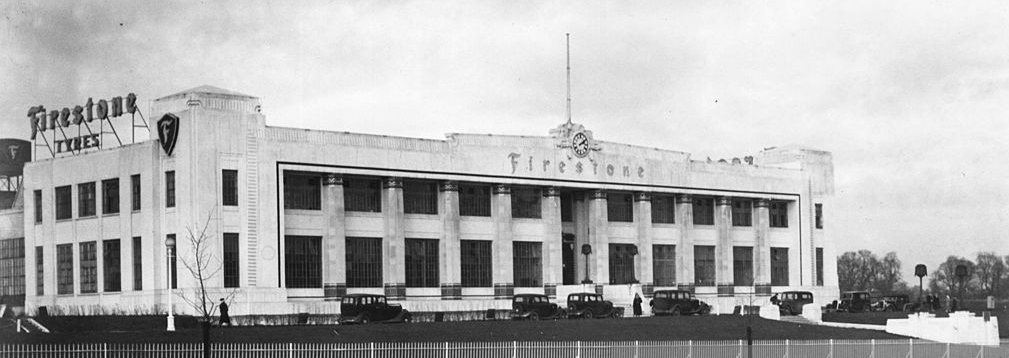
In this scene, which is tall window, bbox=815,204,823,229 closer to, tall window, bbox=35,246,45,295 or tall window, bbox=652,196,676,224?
tall window, bbox=652,196,676,224

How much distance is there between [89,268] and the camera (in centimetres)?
9131

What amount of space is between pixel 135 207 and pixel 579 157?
106 ft

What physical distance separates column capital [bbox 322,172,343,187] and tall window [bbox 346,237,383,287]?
389 centimetres

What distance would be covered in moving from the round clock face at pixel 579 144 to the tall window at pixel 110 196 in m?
31.8

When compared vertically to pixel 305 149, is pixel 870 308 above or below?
below

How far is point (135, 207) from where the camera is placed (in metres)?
88.4

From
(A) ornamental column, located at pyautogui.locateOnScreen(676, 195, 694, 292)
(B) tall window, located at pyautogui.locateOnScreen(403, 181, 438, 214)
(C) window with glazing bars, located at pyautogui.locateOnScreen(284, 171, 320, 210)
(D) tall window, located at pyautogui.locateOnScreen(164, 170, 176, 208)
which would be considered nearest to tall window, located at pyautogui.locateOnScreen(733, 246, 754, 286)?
(A) ornamental column, located at pyautogui.locateOnScreen(676, 195, 694, 292)

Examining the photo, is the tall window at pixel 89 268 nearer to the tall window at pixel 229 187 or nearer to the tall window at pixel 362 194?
the tall window at pixel 229 187

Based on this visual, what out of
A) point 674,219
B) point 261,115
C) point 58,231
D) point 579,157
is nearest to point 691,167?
point 674,219

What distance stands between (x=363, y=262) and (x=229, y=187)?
11551mm

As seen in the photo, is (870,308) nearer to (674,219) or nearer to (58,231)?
(674,219)

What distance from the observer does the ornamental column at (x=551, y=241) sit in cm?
10425

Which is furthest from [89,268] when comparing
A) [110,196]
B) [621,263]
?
[621,263]

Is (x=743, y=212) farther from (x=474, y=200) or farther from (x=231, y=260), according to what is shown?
(x=231, y=260)
